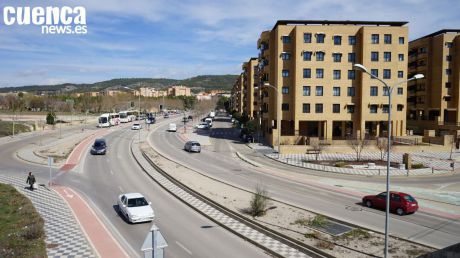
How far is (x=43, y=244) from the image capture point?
1872 centimetres

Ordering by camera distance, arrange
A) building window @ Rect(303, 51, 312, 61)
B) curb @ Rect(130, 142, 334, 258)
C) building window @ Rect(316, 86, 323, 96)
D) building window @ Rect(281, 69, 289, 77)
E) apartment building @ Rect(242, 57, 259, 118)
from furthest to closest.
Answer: apartment building @ Rect(242, 57, 259, 118), building window @ Rect(281, 69, 289, 77), building window @ Rect(316, 86, 323, 96), building window @ Rect(303, 51, 312, 61), curb @ Rect(130, 142, 334, 258)

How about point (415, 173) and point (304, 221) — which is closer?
point (304, 221)

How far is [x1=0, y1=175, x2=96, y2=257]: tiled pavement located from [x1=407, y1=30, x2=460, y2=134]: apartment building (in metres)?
70.2

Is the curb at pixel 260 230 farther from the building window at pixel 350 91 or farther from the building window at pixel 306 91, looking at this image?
the building window at pixel 350 91

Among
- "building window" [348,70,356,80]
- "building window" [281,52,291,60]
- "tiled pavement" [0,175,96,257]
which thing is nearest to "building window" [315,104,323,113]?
"building window" [348,70,356,80]

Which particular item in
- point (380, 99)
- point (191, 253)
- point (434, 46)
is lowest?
point (191, 253)

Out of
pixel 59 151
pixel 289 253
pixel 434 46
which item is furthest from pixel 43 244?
pixel 434 46

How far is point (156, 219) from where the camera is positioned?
77.2ft

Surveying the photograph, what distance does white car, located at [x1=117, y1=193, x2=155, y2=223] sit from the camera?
2231 centimetres

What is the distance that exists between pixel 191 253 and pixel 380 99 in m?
53.0

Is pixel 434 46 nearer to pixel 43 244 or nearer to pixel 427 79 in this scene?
pixel 427 79

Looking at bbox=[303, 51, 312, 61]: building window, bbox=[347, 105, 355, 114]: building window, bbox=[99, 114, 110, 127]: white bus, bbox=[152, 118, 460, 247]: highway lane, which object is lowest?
bbox=[152, 118, 460, 247]: highway lane

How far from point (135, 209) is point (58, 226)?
4.03 m

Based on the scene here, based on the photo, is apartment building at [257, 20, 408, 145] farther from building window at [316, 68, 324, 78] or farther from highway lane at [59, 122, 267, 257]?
highway lane at [59, 122, 267, 257]
